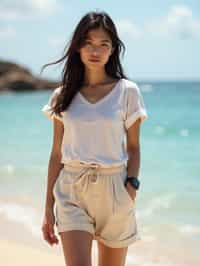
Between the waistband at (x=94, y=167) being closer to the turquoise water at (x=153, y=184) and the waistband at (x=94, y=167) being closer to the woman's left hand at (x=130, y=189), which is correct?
the woman's left hand at (x=130, y=189)

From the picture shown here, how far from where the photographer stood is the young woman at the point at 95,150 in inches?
121

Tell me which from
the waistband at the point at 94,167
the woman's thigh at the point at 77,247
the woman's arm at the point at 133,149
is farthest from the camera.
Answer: the woman's arm at the point at 133,149

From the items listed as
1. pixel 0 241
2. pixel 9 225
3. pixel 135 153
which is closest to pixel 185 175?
pixel 9 225

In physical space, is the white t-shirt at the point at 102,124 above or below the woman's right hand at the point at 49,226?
above

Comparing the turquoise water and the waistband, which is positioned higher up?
the waistband

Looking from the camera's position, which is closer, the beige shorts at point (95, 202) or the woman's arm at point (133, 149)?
the beige shorts at point (95, 202)

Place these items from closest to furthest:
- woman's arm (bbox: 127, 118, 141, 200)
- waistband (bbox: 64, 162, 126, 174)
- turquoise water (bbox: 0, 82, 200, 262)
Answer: waistband (bbox: 64, 162, 126, 174), woman's arm (bbox: 127, 118, 141, 200), turquoise water (bbox: 0, 82, 200, 262)

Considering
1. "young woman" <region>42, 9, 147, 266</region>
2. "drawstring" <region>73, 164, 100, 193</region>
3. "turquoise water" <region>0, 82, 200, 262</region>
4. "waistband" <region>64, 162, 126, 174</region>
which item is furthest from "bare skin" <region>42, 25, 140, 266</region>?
"turquoise water" <region>0, 82, 200, 262</region>

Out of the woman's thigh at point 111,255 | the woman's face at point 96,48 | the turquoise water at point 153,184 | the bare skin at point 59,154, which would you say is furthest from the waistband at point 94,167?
the turquoise water at point 153,184

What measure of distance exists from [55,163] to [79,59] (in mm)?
593

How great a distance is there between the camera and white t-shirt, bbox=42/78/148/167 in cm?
310

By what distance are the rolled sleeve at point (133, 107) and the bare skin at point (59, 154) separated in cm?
4

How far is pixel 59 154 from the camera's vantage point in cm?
334

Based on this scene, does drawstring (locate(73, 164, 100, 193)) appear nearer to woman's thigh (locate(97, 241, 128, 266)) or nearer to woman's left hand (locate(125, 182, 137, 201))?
woman's left hand (locate(125, 182, 137, 201))
